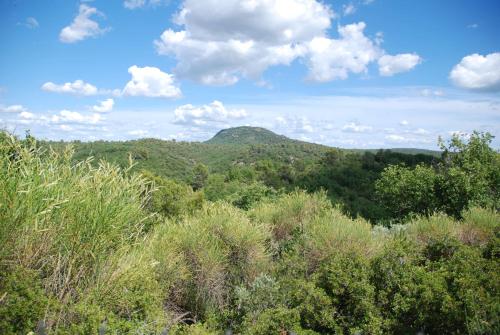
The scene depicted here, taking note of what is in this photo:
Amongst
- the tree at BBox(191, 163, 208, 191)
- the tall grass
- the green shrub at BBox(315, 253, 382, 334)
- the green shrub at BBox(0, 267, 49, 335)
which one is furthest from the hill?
the green shrub at BBox(0, 267, 49, 335)

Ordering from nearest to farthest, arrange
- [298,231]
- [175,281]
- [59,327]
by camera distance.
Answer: [59,327] → [175,281] → [298,231]

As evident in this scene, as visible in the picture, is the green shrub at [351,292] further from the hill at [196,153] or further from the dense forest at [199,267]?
the hill at [196,153]

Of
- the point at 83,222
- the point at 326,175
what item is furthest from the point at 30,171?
the point at 326,175

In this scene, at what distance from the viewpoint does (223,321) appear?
4676mm

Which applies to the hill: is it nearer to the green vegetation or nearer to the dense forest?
the green vegetation

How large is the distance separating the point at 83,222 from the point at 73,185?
1.33ft

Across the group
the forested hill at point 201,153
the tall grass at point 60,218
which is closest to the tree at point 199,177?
the forested hill at point 201,153

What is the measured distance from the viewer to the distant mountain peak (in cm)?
15762

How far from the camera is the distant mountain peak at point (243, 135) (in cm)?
15762

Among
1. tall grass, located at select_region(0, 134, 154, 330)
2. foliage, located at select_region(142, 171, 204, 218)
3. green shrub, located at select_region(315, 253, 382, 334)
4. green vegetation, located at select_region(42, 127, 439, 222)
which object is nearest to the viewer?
tall grass, located at select_region(0, 134, 154, 330)

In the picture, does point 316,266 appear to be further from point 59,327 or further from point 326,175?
point 326,175

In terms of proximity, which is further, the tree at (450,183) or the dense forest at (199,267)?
the tree at (450,183)

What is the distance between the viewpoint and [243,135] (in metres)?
167

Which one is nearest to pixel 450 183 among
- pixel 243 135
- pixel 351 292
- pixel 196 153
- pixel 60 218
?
pixel 351 292
